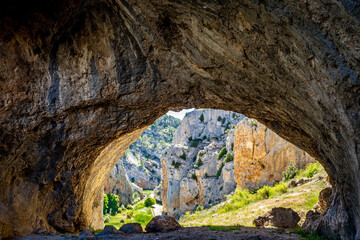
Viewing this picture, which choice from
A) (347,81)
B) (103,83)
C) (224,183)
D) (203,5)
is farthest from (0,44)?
(224,183)

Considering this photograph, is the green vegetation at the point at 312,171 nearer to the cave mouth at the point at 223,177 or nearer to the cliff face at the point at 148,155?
the cave mouth at the point at 223,177

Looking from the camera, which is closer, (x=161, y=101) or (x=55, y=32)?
(x=55, y=32)

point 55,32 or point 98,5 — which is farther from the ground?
point 98,5

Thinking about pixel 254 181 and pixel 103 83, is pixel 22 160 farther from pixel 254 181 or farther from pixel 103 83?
pixel 254 181

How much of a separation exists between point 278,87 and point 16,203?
38.4 ft

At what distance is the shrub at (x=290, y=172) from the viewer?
82.4ft

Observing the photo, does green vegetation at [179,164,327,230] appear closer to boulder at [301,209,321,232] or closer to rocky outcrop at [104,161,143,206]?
boulder at [301,209,321,232]

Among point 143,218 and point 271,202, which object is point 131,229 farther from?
point 143,218

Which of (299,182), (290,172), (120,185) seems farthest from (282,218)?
(120,185)

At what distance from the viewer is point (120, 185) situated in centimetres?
7019

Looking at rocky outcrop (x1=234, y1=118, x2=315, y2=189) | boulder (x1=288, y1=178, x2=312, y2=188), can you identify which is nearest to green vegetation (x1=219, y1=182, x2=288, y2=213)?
boulder (x1=288, y1=178, x2=312, y2=188)

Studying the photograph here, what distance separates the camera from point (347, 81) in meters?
5.04

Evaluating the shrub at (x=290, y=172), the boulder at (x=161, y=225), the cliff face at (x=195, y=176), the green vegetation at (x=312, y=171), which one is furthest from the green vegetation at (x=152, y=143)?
the boulder at (x=161, y=225)

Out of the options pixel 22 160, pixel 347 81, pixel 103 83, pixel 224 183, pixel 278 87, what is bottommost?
pixel 224 183
